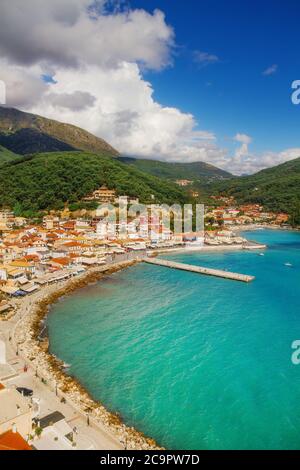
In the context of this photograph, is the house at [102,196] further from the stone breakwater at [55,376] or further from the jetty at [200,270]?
the stone breakwater at [55,376]

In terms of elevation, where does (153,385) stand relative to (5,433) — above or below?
below

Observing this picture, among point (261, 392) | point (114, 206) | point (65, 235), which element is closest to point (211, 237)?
point (114, 206)

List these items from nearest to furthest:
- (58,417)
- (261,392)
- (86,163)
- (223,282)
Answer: (58,417) < (261,392) < (223,282) < (86,163)

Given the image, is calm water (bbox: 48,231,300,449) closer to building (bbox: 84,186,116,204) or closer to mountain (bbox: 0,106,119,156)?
building (bbox: 84,186,116,204)

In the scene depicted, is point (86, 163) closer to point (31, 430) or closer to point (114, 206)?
point (114, 206)

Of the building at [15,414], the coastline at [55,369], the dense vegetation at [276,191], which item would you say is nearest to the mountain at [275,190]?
the dense vegetation at [276,191]

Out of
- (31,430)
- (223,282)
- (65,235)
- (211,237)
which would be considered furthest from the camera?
(211,237)
